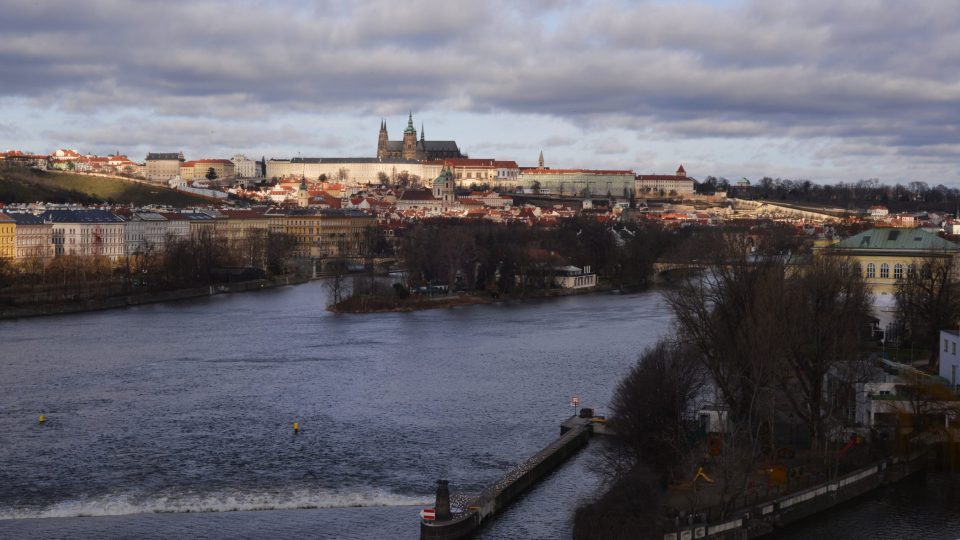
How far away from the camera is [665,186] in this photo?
75.3 m

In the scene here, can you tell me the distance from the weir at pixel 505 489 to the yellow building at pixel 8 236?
2107cm

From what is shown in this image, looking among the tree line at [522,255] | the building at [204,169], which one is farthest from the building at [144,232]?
the building at [204,169]

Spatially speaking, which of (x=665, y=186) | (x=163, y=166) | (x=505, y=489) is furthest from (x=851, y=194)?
(x=505, y=489)

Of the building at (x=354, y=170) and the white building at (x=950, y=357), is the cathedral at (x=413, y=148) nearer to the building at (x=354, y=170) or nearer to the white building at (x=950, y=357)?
the building at (x=354, y=170)

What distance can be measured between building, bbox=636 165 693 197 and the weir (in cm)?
6483

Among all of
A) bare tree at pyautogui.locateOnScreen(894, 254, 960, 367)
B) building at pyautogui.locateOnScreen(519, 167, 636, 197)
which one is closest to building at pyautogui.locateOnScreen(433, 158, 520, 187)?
building at pyautogui.locateOnScreen(519, 167, 636, 197)

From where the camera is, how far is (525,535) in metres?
8.05

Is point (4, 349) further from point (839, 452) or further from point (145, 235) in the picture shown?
point (145, 235)

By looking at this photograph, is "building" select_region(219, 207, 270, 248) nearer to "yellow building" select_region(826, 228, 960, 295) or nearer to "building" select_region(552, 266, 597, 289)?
"building" select_region(552, 266, 597, 289)

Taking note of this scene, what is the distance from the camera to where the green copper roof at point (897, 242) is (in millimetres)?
17562

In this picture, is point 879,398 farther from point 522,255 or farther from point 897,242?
point 522,255

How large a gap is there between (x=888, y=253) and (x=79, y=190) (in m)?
39.4

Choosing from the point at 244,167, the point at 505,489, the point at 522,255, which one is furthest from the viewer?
the point at 244,167

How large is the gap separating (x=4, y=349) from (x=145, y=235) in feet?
58.2
